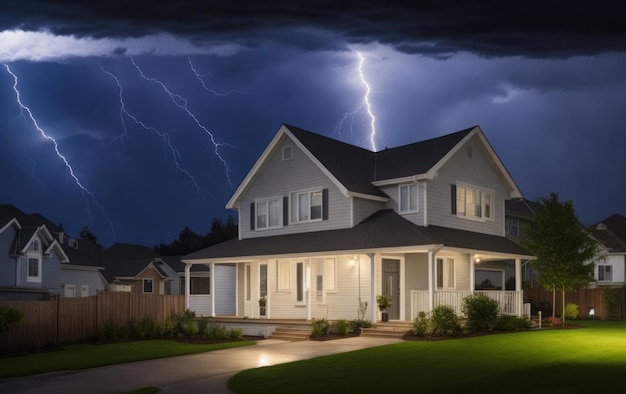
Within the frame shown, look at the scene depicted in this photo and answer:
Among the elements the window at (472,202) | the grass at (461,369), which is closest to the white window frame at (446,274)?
the window at (472,202)

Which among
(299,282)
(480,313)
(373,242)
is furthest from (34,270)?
(480,313)

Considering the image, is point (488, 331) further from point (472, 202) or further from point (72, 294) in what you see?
point (72, 294)

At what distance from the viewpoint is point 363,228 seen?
31641 millimetres

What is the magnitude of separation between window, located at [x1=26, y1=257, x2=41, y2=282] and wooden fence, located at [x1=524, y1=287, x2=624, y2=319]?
101 feet

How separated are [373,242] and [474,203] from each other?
806cm

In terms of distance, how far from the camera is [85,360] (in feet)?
72.2

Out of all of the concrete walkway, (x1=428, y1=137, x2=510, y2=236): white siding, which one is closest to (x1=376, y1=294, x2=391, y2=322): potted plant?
the concrete walkway

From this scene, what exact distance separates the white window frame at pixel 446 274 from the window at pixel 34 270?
2874cm

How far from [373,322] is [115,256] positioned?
184ft

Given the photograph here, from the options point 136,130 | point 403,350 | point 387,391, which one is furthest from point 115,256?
point 136,130

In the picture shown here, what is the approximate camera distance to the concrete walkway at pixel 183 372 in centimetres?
1638

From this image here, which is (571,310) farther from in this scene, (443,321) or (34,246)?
(34,246)

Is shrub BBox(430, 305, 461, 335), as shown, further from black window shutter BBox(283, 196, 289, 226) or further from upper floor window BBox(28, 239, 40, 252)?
upper floor window BBox(28, 239, 40, 252)

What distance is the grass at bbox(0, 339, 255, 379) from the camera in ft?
67.5
